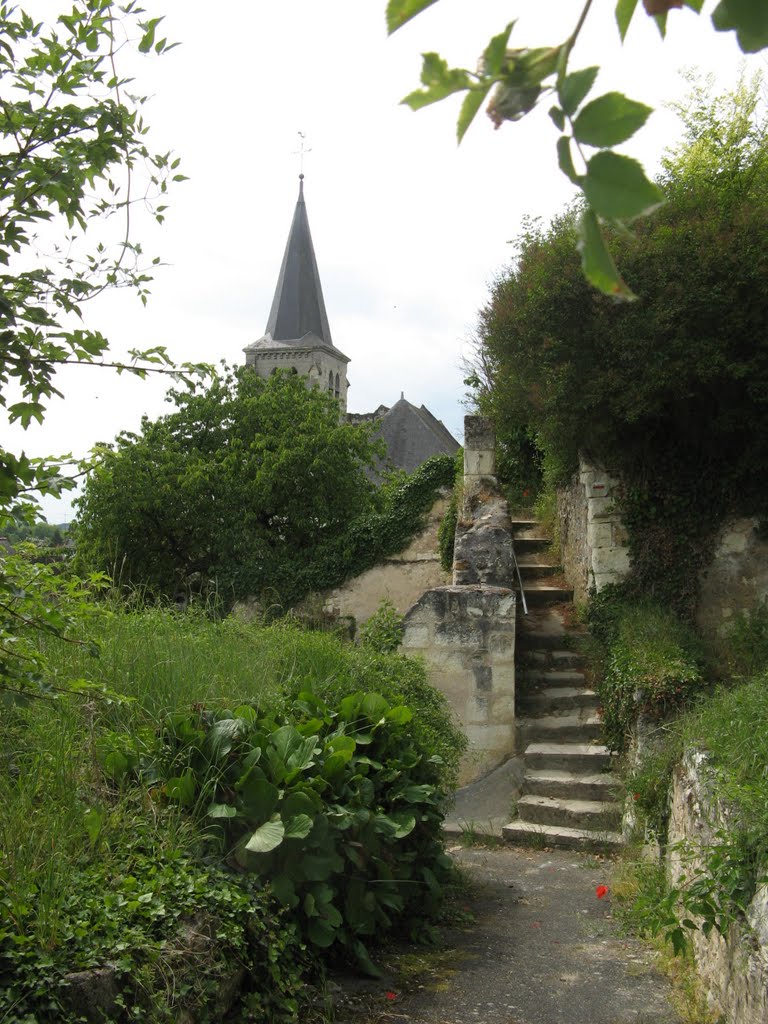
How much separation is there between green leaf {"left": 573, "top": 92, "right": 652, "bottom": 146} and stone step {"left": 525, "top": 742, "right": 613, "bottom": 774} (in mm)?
7241

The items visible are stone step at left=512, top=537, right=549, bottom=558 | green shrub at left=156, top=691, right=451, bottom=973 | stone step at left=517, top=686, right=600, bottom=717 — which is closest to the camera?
green shrub at left=156, top=691, right=451, bottom=973

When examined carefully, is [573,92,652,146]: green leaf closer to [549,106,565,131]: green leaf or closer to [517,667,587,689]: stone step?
[549,106,565,131]: green leaf

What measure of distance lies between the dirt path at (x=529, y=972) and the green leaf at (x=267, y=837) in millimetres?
693

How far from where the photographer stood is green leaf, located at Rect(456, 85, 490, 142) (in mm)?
831

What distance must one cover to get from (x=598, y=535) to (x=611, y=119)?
28.7ft

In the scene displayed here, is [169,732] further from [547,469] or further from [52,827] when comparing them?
[547,469]

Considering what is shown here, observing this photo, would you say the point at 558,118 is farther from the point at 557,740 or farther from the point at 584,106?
the point at 557,740

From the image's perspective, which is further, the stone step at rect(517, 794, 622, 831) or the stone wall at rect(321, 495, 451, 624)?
the stone wall at rect(321, 495, 451, 624)

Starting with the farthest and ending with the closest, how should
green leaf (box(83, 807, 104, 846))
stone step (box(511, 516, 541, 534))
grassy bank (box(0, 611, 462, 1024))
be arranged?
stone step (box(511, 516, 541, 534)) → green leaf (box(83, 807, 104, 846)) → grassy bank (box(0, 611, 462, 1024))

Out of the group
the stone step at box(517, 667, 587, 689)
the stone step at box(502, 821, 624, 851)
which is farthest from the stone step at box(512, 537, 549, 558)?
the stone step at box(502, 821, 624, 851)

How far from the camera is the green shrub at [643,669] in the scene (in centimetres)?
687

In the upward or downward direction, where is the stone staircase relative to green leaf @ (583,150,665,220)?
downward

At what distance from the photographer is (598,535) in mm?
9328

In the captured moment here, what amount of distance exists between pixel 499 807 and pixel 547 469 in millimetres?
5091
